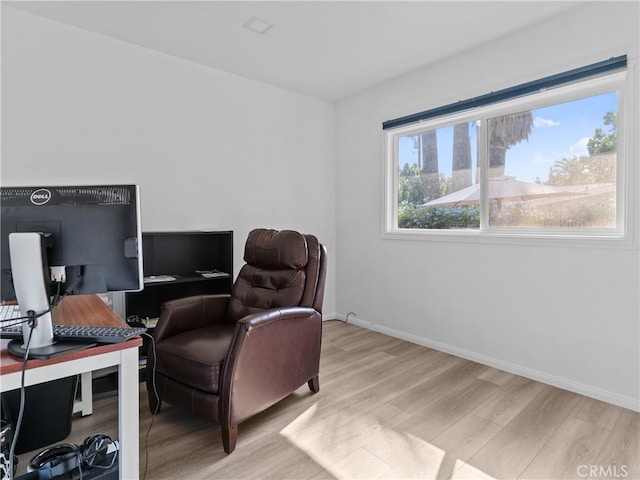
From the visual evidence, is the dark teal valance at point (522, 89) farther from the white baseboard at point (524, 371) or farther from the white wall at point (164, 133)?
the white baseboard at point (524, 371)

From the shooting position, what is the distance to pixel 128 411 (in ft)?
3.95

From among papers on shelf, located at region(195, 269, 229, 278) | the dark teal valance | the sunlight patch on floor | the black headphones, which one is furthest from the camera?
papers on shelf, located at region(195, 269, 229, 278)

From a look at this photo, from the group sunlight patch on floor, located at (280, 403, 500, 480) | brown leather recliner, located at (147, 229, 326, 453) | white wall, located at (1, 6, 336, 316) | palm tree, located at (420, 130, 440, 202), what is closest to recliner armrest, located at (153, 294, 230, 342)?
brown leather recliner, located at (147, 229, 326, 453)

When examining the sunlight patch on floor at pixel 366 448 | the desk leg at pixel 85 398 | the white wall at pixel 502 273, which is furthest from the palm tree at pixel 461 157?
the desk leg at pixel 85 398

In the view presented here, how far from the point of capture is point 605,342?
7.55 ft

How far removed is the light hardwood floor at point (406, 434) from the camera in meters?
1.66

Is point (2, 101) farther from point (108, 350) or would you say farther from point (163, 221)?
point (108, 350)

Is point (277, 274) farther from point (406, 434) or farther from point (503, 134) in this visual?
point (503, 134)

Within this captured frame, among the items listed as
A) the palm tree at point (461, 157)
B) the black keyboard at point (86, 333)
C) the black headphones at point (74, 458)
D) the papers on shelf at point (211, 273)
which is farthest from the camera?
the palm tree at point (461, 157)

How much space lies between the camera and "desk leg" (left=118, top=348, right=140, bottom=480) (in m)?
1.19

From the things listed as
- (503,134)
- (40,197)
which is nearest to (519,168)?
(503,134)

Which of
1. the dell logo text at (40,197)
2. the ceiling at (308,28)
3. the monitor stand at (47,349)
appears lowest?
the monitor stand at (47,349)

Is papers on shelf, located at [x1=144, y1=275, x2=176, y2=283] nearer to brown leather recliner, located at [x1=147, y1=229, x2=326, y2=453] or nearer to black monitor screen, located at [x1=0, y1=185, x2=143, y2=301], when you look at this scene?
brown leather recliner, located at [x1=147, y1=229, x2=326, y2=453]

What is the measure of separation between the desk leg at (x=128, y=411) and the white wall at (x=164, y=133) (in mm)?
1950
